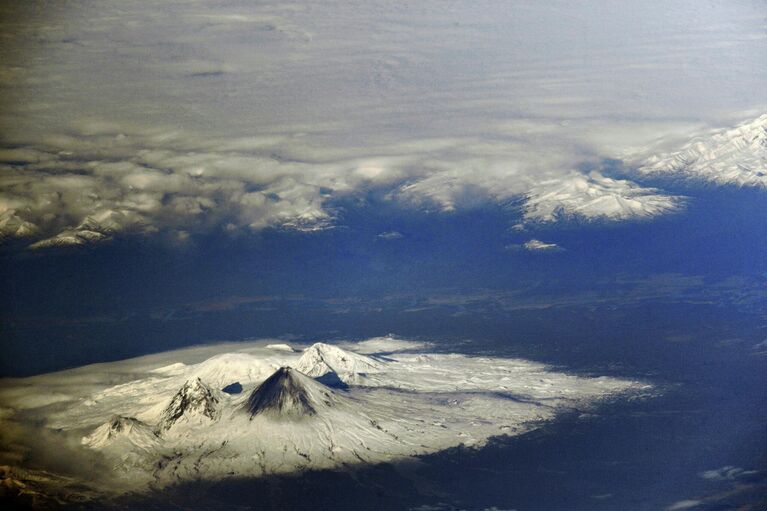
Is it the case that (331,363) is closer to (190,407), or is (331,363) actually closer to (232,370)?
(232,370)

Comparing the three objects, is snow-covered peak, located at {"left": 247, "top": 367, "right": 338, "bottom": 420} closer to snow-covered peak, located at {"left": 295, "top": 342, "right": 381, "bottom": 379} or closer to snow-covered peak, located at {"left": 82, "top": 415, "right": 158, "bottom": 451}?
snow-covered peak, located at {"left": 82, "top": 415, "right": 158, "bottom": 451}

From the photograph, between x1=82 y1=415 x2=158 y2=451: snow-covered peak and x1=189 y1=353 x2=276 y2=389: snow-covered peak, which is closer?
x1=82 y1=415 x2=158 y2=451: snow-covered peak

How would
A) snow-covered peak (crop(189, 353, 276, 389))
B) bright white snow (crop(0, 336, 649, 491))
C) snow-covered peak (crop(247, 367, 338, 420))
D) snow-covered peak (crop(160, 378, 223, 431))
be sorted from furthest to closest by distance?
1. snow-covered peak (crop(189, 353, 276, 389))
2. snow-covered peak (crop(160, 378, 223, 431))
3. snow-covered peak (crop(247, 367, 338, 420))
4. bright white snow (crop(0, 336, 649, 491))

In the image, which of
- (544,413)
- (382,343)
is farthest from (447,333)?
(544,413)

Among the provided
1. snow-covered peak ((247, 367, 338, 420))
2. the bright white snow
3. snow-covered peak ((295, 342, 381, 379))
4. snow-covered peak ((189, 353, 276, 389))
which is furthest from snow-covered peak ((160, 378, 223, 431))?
snow-covered peak ((295, 342, 381, 379))

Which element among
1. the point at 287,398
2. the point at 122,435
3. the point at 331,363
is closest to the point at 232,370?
the point at 331,363

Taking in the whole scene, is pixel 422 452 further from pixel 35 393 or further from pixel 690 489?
pixel 35 393
